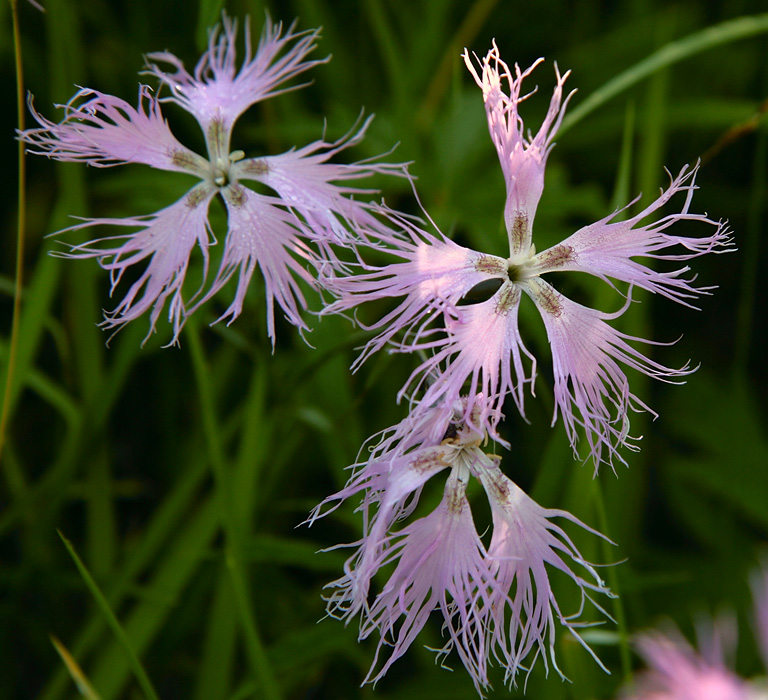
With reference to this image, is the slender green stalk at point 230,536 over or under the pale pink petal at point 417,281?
under

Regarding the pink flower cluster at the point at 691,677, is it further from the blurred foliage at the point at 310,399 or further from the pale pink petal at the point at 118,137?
the pale pink petal at the point at 118,137

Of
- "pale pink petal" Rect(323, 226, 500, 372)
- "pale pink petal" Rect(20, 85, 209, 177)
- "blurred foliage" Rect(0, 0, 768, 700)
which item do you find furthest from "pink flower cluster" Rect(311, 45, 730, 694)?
"pale pink petal" Rect(20, 85, 209, 177)

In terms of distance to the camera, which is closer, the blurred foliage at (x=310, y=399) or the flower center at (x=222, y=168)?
the flower center at (x=222, y=168)

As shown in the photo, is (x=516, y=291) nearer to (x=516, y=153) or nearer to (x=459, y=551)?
(x=516, y=153)

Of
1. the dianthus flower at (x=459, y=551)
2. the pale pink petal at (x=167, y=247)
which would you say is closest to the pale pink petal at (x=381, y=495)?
the dianthus flower at (x=459, y=551)

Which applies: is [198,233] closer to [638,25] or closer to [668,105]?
[668,105]

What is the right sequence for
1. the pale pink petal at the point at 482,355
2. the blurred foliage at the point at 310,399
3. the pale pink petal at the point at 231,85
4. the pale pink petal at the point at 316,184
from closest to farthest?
the pale pink petal at the point at 482,355 → the pale pink petal at the point at 316,184 → the pale pink petal at the point at 231,85 → the blurred foliage at the point at 310,399

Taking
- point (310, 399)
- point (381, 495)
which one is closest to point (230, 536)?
point (381, 495)
